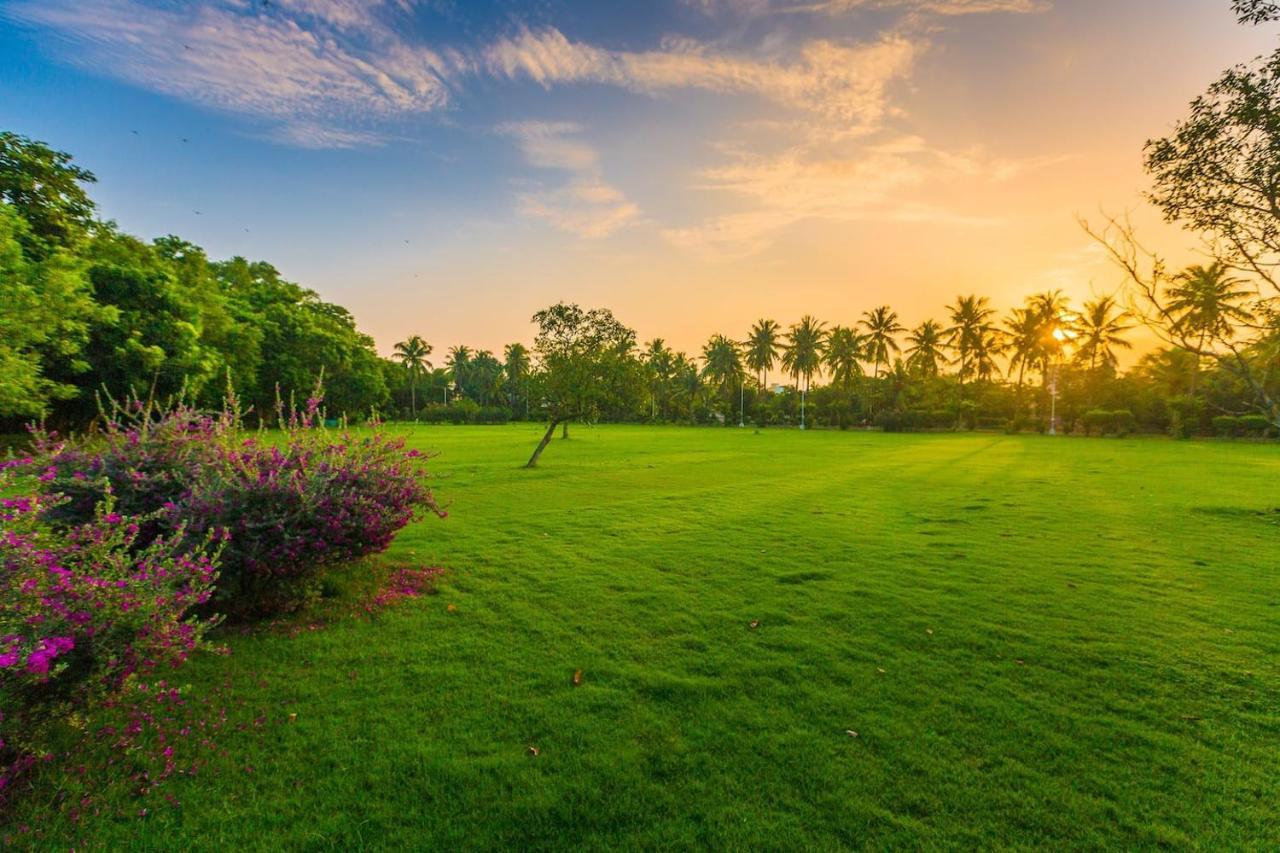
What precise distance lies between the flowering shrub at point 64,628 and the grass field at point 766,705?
1.92ft

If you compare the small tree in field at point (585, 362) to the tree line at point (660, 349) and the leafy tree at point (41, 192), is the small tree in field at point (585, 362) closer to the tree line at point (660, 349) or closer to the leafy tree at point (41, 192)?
the tree line at point (660, 349)

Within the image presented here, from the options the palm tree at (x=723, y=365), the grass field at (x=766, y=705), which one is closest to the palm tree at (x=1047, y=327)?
the palm tree at (x=723, y=365)

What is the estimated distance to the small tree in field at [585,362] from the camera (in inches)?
765

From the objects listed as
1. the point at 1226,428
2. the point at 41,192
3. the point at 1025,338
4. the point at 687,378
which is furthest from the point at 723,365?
the point at 41,192

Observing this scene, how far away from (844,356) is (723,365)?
21222 millimetres

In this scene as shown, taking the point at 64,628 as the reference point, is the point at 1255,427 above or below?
below

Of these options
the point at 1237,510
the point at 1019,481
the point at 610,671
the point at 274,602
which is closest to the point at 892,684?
the point at 610,671

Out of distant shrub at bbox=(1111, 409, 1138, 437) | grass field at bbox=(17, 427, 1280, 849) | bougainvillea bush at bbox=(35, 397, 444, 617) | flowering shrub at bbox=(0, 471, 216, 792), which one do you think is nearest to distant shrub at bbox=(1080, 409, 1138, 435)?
distant shrub at bbox=(1111, 409, 1138, 437)

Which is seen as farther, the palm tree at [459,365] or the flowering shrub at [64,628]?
the palm tree at [459,365]

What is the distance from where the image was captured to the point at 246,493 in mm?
5168

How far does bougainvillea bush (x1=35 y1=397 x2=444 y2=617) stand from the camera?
504cm

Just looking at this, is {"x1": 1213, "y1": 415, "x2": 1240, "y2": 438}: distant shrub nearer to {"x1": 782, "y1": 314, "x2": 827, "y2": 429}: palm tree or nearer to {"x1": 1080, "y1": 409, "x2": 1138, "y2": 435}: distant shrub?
{"x1": 1080, "y1": 409, "x2": 1138, "y2": 435}: distant shrub

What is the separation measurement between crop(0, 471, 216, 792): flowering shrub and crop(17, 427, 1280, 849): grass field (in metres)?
0.59

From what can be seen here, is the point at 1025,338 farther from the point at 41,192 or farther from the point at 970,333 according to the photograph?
the point at 41,192
